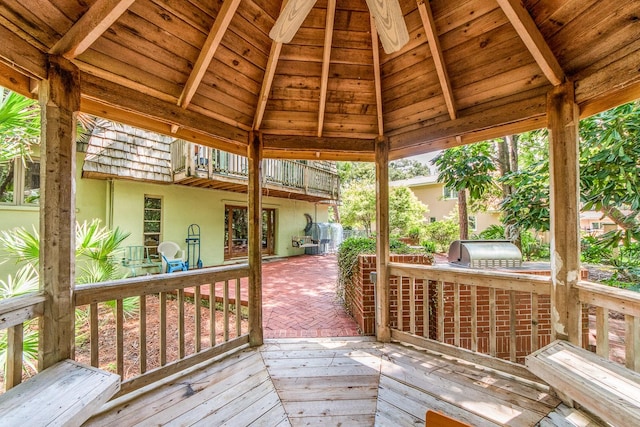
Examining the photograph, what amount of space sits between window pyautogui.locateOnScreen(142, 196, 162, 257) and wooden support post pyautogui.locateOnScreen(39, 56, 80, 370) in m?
5.68

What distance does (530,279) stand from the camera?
95.3 inches

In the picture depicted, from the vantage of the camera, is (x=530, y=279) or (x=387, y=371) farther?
(x=387, y=371)

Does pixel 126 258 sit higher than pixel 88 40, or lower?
lower

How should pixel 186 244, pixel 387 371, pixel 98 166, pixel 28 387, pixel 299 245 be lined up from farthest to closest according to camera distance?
1. pixel 299 245
2. pixel 186 244
3. pixel 98 166
4. pixel 387 371
5. pixel 28 387

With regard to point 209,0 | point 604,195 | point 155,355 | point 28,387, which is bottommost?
point 155,355

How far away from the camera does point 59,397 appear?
4.65ft

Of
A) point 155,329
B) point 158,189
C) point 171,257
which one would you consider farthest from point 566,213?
point 158,189

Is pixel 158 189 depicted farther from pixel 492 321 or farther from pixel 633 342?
pixel 633 342

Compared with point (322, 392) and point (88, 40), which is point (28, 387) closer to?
point (322, 392)

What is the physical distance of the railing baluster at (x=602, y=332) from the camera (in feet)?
6.67

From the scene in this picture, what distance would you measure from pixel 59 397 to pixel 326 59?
3154mm

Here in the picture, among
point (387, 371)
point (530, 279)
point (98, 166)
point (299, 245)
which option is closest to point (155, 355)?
point (387, 371)

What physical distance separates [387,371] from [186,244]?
22.7ft

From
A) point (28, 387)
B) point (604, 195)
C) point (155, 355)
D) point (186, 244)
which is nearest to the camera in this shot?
point (28, 387)
